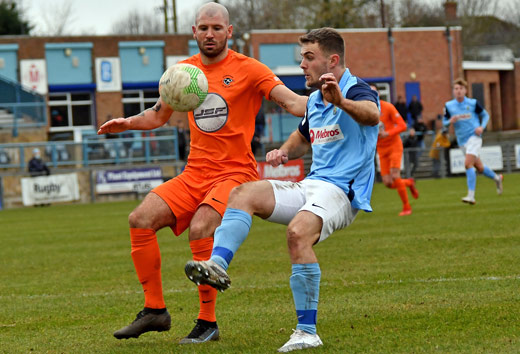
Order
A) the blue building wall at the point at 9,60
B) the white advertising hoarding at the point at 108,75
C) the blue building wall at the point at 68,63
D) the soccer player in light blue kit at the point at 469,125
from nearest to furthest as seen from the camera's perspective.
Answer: the soccer player in light blue kit at the point at 469,125
the blue building wall at the point at 9,60
the blue building wall at the point at 68,63
the white advertising hoarding at the point at 108,75

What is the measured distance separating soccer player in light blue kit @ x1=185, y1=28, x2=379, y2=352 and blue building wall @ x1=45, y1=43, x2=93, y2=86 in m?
38.6

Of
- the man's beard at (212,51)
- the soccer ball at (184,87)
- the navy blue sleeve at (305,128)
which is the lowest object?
the navy blue sleeve at (305,128)

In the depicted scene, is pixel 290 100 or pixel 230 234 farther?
pixel 290 100

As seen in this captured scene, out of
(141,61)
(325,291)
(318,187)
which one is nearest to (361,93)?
(318,187)

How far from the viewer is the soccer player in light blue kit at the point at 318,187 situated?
541cm

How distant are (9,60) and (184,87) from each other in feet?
124

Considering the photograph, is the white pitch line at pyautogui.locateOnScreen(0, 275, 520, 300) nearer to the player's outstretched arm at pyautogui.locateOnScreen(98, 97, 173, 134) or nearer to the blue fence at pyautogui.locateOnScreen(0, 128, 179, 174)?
the player's outstretched arm at pyautogui.locateOnScreen(98, 97, 173, 134)

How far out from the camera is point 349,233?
1442cm

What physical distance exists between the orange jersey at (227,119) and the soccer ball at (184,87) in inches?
5.2

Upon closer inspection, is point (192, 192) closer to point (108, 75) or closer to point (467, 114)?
point (467, 114)

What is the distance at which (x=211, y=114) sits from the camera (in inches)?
256

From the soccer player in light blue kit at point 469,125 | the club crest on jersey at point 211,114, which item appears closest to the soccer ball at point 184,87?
the club crest on jersey at point 211,114

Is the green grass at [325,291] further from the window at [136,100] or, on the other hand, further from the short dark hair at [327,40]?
the window at [136,100]

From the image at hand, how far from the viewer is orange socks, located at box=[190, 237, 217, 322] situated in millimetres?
6254
